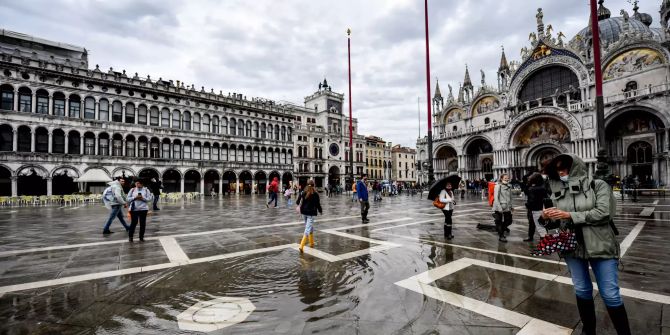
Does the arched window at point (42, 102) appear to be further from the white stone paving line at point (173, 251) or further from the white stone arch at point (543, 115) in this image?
the white stone arch at point (543, 115)

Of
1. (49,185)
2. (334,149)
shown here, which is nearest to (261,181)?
(334,149)

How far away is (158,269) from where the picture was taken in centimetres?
500

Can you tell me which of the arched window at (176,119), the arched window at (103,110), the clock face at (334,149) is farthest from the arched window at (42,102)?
the clock face at (334,149)

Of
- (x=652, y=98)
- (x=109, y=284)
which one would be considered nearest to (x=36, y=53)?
(x=109, y=284)

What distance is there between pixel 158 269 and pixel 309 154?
168 ft

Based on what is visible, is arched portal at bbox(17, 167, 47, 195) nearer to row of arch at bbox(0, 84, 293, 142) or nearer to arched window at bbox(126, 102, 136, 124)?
row of arch at bbox(0, 84, 293, 142)

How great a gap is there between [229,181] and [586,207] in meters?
44.8

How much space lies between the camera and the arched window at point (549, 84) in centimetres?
3209

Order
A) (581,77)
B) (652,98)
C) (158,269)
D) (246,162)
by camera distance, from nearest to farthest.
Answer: (158,269) < (652,98) < (581,77) < (246,162)

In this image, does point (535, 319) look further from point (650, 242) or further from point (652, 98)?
point (652, 98)

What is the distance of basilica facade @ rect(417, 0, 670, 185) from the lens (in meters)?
26.3

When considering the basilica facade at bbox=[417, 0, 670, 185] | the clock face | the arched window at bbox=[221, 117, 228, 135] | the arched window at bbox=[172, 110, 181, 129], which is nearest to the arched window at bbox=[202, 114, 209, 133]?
the arched window at bbox=[221, 117, 228, 135]

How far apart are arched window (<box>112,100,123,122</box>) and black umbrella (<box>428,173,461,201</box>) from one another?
3804cm

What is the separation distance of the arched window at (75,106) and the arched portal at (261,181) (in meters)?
22.2
